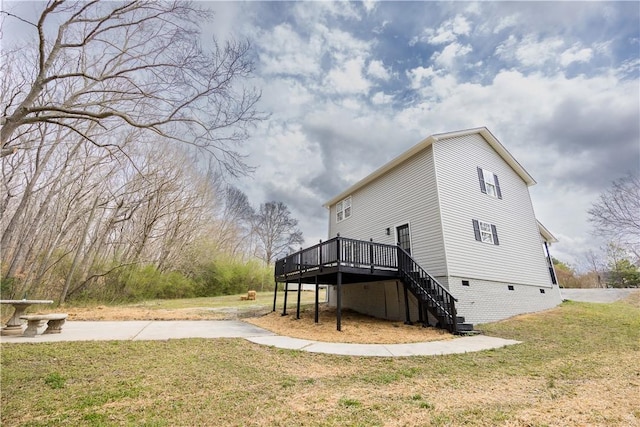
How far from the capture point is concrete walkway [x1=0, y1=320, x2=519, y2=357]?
568cm

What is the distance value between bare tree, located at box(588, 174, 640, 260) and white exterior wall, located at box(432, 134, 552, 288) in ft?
28.7

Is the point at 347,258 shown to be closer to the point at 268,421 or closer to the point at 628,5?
the point at 268,421

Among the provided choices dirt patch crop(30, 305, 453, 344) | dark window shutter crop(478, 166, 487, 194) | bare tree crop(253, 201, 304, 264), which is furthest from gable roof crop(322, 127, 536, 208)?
bare tree crop(253, 201, 304, 264)

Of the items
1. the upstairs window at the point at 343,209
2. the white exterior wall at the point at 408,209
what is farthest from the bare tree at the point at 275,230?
the white exterior wall at the point at 408,209

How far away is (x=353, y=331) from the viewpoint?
7781 mm

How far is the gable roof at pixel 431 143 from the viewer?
10.7m

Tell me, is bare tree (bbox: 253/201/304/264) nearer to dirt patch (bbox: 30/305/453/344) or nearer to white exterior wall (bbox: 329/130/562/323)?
white exterior wall (bbox: 329/130/562/323)

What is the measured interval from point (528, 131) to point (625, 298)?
39.0 ft

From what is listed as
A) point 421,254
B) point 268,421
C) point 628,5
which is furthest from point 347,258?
point 628,5

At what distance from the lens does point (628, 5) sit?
8.95 metres

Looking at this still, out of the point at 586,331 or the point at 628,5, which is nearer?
the point at 586,331

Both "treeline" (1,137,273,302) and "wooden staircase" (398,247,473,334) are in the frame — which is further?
"treeline" (1,137,273,302)

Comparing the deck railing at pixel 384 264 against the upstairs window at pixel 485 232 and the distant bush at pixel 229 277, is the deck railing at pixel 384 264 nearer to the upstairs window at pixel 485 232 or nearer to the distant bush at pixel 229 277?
the upstairs window at pixel 485 232

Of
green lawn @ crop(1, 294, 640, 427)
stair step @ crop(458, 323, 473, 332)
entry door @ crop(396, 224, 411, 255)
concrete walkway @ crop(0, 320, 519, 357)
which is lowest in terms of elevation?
green lawn @ crop(1, 294, 640, 427)
